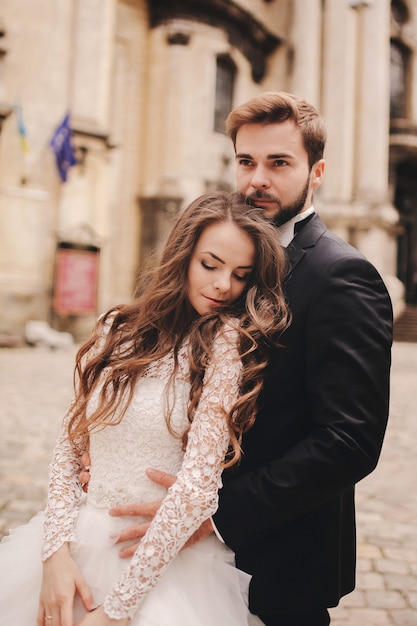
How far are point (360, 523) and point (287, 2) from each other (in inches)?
854

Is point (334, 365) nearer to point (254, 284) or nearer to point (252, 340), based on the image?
point (252, 340)

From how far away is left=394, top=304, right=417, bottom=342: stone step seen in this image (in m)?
19.5

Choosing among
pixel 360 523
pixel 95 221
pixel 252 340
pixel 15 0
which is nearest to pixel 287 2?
pixel 15 0

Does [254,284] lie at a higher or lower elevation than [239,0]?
lower

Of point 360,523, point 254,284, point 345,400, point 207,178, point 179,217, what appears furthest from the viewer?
point 207,178

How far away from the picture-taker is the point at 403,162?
24156 mm

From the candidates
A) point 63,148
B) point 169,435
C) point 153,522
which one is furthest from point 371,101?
point 153,522

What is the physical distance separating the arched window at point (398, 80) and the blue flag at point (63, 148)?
1714cm

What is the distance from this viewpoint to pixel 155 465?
166cm

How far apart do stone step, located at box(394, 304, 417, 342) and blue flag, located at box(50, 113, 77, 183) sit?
42.7ft

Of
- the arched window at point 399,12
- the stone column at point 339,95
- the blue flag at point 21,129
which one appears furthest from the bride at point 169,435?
the arched window at point 399,12

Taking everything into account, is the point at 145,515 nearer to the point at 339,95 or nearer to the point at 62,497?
the point at 62,497

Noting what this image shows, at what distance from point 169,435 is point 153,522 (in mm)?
266

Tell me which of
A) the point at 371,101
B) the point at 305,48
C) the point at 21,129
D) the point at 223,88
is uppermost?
the point at 305,48
